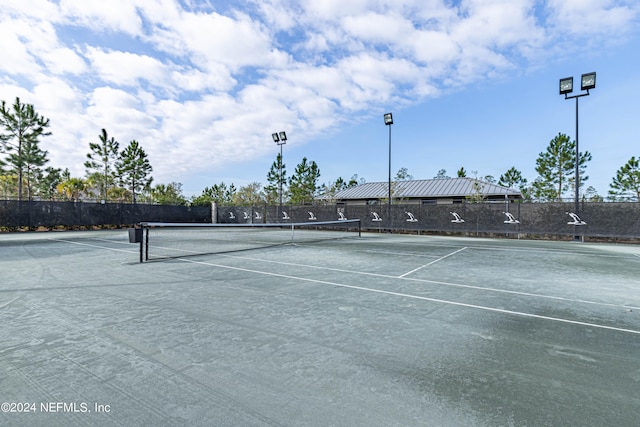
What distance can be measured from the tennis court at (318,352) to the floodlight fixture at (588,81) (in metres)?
13.8

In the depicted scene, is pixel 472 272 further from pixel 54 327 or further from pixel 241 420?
pixel 54 327

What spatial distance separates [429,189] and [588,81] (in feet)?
74.1

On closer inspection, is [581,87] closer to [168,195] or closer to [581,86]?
[581,86]

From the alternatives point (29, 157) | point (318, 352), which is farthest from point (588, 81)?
point (29, 157)

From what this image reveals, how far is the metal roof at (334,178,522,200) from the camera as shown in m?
34.1

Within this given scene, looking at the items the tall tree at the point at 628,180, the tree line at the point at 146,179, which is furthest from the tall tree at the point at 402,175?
Answer: the tall tree at the point at 628,180

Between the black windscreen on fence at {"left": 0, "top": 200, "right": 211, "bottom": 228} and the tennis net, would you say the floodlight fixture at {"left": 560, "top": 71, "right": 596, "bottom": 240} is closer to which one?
the tennis net

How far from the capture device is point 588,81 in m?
15.6

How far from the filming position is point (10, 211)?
22.1 m

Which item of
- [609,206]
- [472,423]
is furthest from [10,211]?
[609,206]

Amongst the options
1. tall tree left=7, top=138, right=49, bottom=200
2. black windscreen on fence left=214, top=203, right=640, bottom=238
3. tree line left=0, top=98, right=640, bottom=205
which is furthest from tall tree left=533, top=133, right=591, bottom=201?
tall tree left=7, top=138, right=49, bottom=200

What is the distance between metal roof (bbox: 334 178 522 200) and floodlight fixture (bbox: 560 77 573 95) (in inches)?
674

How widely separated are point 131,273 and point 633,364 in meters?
8.43

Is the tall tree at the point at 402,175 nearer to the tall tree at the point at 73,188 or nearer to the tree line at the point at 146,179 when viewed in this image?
the tree line at the point at 146,179
